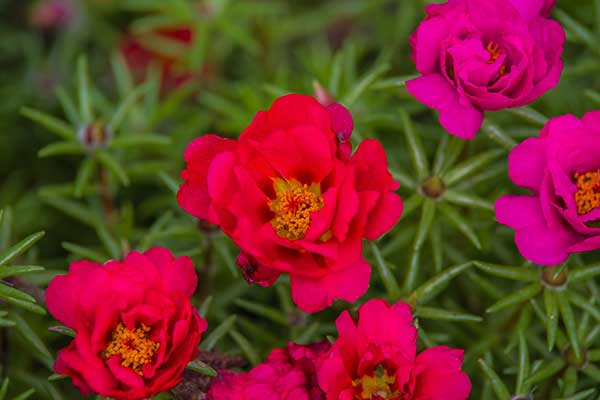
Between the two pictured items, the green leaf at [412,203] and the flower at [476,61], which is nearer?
the flower at [476,61]

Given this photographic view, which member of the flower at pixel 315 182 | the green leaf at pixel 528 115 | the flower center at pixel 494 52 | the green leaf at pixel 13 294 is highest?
the flower center at pixel 494 52

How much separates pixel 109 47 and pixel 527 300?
4.45 feet

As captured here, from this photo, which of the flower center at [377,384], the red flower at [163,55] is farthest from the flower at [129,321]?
the red flower at [163,55]

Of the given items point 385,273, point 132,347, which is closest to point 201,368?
point 132,347

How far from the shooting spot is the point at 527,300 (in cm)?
110

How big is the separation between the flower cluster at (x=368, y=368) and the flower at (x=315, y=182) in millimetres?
63

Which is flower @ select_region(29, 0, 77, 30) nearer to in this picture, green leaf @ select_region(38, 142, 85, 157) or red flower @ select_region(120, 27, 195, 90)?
red flower @ select_region(120, 27, 195, 90)

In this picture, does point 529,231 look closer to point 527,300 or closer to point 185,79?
point 527,300

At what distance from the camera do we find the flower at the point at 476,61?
0.92 metres

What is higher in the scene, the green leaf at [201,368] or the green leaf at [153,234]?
the green leaf at [201,368]

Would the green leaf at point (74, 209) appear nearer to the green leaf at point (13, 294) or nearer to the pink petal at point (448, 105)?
the green leaf at point (13, 294)

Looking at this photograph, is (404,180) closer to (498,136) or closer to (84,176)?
(498,136)

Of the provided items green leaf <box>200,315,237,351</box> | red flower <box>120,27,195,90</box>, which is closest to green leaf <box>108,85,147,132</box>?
red flower <box>120,27,195,90</box>

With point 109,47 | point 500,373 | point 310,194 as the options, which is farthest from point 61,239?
point 500,373
